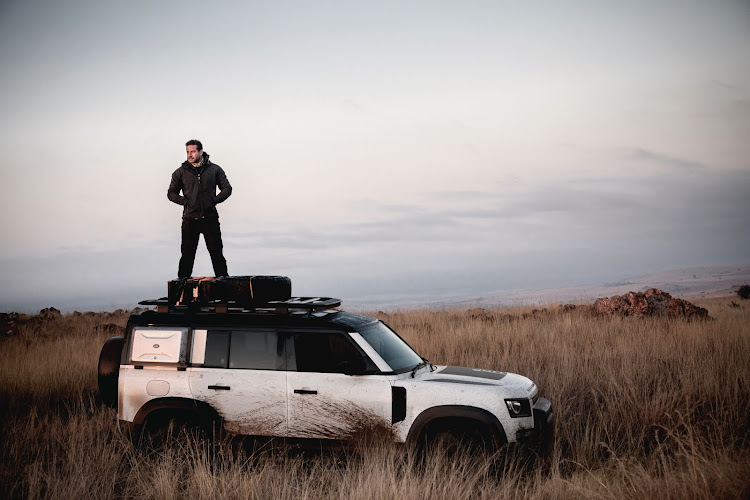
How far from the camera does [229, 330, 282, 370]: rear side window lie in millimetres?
7207

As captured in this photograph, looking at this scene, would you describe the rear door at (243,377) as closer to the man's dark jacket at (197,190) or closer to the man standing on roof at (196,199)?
the man standing on roof at (196,199)

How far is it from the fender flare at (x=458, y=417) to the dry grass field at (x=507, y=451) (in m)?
0.19

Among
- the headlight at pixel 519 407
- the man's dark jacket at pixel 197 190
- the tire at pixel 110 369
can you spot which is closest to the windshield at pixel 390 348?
the headlight at pixel 519 407

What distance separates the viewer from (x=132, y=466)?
741 centimetres

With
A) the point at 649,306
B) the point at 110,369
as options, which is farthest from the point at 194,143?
the point at 649,306

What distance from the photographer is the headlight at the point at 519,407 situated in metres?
6.69

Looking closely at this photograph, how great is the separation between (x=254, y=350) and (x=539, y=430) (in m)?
3.08

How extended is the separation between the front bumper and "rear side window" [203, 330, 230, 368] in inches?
125

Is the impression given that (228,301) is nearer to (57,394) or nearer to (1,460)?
(1,460)

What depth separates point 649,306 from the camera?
2005 cm

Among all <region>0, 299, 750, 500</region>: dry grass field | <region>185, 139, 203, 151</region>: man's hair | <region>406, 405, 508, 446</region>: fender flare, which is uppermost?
<region>185, 139, 203, 151</region>: man's hair

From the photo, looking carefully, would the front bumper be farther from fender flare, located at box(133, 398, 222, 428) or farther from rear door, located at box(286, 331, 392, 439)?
fender flare, located at box(133, 398, 222, 428)

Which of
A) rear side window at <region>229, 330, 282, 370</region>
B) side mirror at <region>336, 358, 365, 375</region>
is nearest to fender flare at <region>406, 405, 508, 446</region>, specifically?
side mirror at <region>336, 358, 365, 375</region>

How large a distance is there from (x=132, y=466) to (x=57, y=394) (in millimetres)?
5316
